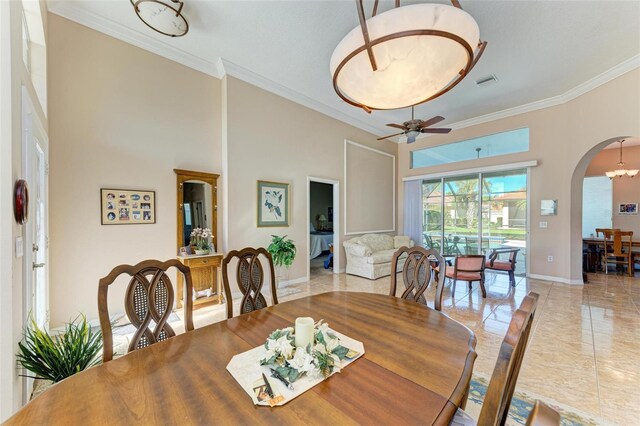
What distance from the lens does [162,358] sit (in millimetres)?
1148

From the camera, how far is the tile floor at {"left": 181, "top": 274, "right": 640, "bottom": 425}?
198cm

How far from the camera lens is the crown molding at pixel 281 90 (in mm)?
4156

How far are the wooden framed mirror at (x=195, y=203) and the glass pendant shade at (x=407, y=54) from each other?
312cm

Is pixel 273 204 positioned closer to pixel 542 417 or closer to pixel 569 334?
pixel 569 334

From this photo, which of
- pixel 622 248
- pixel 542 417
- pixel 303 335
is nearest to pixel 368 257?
pixel 303 335

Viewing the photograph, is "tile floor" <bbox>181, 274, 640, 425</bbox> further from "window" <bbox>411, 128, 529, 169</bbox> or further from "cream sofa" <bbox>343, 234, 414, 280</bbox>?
"window" <bbox>411, 128, 529, 169</bbox>

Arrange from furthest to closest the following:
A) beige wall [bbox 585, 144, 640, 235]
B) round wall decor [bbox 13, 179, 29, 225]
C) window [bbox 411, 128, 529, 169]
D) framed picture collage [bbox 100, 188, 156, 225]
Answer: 1. beige wall [bbox 585, 144, 640, 235]
2. window [bbox 411, 128, 529, 169]
3. framed picture collage [bbox 100, 188, 156, 225]
4. round wall decor [bbox 13, 179, 29, 225]

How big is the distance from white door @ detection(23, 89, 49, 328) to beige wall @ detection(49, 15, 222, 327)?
23cm

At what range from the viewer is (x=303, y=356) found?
1.04 metres

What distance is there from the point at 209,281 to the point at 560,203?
21.7ft

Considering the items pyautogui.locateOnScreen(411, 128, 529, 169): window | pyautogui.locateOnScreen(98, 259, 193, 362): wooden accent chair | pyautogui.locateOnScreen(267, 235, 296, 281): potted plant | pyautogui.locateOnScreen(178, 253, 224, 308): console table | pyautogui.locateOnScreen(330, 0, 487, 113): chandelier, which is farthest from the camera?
pyautogui.locateOnScreen(411, 128, 529, 169): window

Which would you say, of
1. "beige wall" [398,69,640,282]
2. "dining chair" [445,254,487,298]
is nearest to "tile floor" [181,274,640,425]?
"dining chair" [445,254,487,298]

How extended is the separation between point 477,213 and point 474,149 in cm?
156

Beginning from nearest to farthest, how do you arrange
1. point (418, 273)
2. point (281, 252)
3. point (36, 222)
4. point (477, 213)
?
point (418, 273) → point (36, 222) → point (281, 252) → point (477, 213)
